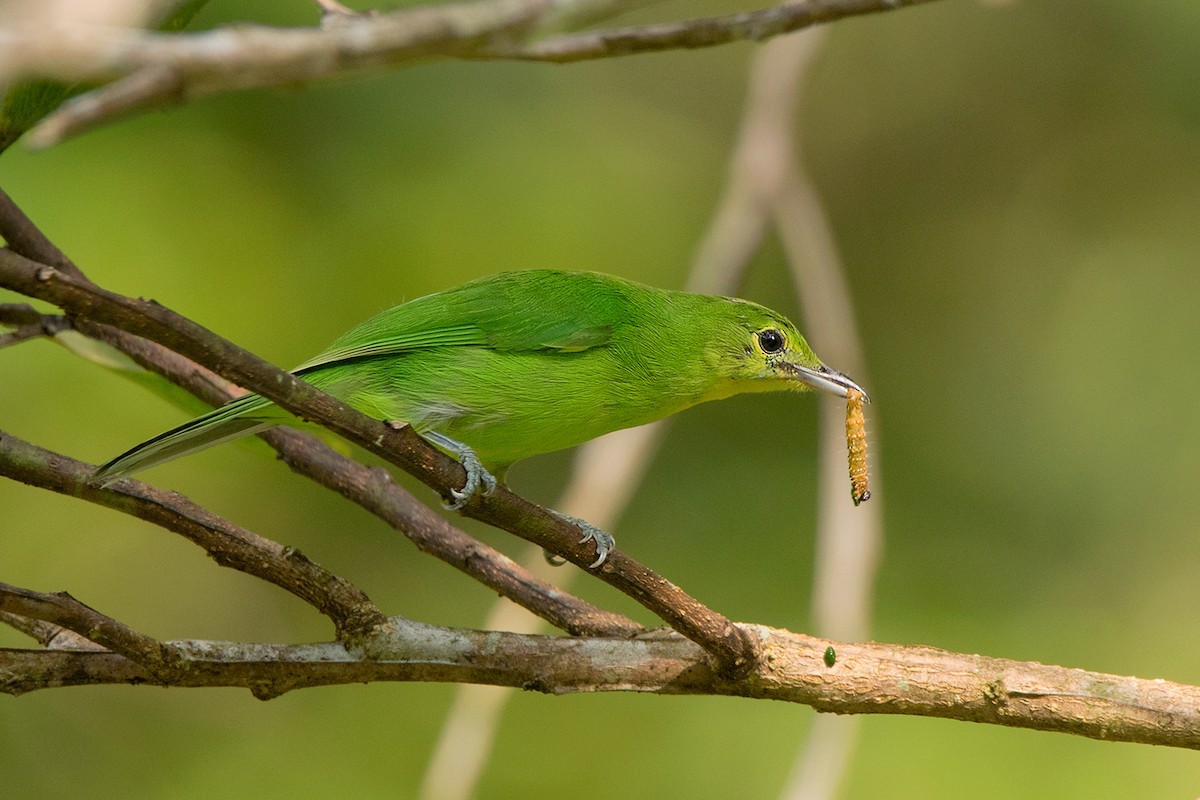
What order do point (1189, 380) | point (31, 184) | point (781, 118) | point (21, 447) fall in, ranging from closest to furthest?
1. point (21, 447)
2. point (781, 118)
3. point (31, 184)
4. point (1189, 380)

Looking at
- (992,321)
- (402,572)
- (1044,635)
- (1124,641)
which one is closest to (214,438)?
(402,572)

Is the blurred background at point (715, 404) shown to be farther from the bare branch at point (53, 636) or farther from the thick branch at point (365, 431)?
the bare branch at point (53, 636)

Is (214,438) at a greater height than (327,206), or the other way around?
(327,206)

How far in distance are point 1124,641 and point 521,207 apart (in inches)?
157

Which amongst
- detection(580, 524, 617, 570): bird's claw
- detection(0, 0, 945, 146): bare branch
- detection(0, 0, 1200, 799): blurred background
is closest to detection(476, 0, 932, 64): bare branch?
detection(0, 0, 945, 146): bare branch

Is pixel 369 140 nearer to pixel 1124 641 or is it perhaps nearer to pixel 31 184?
pixel 31 184

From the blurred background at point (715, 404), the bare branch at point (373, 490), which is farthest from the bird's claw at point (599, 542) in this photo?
the blurred background at point (715, 404)

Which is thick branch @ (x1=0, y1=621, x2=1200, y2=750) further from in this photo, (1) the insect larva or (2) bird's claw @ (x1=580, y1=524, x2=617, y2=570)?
(1) the insect larva

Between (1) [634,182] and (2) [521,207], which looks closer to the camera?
(2) [521,207]

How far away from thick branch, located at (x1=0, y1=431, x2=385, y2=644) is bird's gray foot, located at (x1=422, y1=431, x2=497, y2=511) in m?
0.34

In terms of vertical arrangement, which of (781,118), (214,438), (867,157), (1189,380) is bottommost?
(214,438)

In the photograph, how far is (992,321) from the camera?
303 inches

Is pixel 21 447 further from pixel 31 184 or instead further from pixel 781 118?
pixel 31 184

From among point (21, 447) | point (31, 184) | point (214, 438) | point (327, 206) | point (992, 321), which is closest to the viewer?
point (21, 447)
